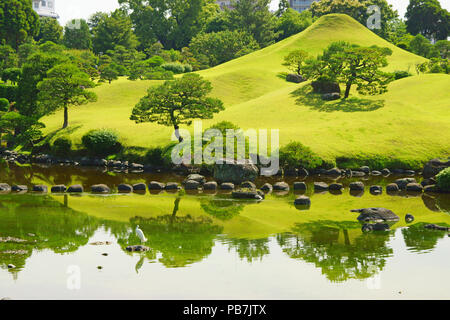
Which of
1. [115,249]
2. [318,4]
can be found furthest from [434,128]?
[318,4]

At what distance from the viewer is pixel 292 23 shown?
148m

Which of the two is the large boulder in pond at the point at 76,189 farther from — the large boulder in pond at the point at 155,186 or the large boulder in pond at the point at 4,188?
the large boulder in pond at the point at 155,186

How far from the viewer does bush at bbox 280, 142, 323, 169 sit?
56.2m

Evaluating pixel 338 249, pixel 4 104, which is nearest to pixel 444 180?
pixel 338 249

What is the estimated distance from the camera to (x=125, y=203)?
4112cm

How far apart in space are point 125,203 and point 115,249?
13.4 meters

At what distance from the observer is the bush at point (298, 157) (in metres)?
56.2

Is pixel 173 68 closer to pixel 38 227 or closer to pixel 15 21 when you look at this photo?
pixel 15 21

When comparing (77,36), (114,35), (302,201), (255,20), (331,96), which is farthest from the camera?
(77,36)

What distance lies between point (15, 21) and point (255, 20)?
55.9 metres

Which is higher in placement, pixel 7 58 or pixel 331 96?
pixel 7 58

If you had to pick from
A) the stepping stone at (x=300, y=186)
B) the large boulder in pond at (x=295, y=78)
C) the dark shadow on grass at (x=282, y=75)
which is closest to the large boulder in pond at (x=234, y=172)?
the stepping stone at (x=300, y=186)

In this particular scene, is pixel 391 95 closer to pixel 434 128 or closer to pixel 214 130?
pixel 434 128

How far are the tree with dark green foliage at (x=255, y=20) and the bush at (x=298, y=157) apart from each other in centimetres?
8898
